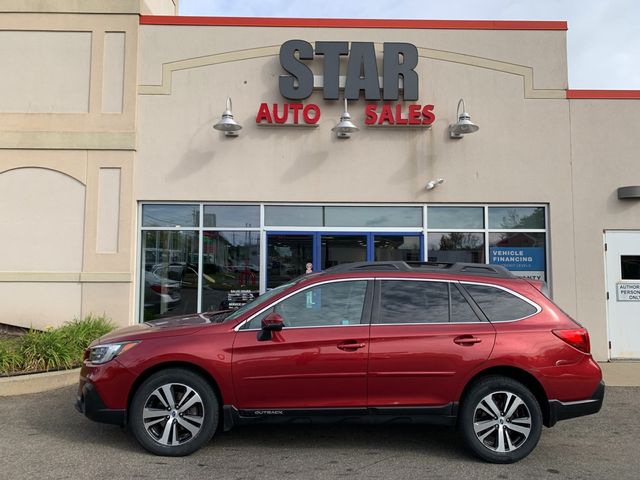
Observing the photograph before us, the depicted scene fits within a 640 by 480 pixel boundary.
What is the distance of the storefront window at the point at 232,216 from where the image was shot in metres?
9.98

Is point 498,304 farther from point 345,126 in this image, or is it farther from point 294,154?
point 294,154

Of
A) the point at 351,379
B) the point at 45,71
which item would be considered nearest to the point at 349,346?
the point at 351,379

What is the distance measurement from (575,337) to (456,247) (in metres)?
5.26

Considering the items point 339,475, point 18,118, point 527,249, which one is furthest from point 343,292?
point 18,118

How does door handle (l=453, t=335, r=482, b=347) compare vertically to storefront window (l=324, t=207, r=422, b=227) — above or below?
below

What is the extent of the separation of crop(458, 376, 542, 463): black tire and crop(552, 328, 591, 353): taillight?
583 mm

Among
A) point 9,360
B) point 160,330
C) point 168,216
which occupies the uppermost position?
point 168,216

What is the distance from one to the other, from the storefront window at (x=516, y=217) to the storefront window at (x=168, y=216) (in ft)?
18.6

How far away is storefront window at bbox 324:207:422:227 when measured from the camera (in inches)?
393

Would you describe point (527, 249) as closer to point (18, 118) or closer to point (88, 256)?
point (88, 256)

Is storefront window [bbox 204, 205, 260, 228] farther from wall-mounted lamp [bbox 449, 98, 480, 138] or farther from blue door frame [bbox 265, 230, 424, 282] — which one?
wall-mounted lamp [bbox 449, 98, 480, 138]

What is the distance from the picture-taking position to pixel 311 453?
495cm

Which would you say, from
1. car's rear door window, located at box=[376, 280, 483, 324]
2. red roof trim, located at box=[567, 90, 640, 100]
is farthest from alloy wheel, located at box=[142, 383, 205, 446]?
red roof trim, located at box=[567, 90, 640, 100]

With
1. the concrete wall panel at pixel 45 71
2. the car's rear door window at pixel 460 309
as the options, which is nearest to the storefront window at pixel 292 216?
the concrete wall panel at pixel 45 71
